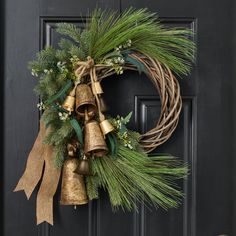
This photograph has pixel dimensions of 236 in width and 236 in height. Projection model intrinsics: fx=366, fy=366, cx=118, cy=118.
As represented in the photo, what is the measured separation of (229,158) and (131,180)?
1.33ft

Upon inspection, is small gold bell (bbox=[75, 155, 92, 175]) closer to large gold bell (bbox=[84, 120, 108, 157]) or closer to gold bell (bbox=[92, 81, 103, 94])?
large gold bell (bbox=[84, 120, 108, 157])

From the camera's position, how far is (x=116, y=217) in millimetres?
1249

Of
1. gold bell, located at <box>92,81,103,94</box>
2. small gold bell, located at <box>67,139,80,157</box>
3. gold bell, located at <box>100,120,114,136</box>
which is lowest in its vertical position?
small gold bell, located at <box>67,139,80,157</box>

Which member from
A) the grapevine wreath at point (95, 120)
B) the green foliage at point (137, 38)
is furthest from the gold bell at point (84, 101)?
the green foliage at point (137, 38)

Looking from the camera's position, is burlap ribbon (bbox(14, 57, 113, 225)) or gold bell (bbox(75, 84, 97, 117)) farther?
burlap ribbon (bbox(14, 57, 113, 225))

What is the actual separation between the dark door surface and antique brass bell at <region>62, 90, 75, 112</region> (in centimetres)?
23

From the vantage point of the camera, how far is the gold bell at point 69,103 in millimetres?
1027

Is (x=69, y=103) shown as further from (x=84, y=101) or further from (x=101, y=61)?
(x=101, y=61)

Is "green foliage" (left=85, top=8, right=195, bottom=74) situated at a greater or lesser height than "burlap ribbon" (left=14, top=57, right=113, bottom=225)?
greater

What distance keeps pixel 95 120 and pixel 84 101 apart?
73 millimetres

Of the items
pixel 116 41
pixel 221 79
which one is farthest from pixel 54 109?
pixel 221 79

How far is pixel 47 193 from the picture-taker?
113 cm

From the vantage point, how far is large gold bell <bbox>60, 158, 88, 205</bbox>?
41.7 inches

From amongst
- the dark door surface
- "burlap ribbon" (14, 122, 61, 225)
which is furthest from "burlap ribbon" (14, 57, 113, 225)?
the dark door surface
